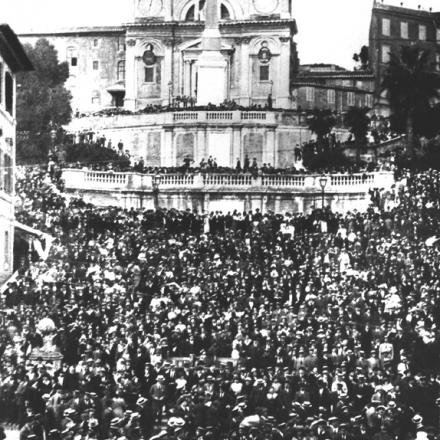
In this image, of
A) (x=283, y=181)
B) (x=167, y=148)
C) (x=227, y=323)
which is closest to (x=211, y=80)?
(x=167, y=148)

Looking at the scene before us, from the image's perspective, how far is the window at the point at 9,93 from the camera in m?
47.1

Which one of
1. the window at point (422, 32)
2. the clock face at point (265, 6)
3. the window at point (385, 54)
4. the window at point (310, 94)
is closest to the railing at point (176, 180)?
the window at point (422, 32)

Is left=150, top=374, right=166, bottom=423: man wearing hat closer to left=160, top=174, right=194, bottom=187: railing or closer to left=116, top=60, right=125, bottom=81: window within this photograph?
left=160, top=174, right=194, bottom=187: railing

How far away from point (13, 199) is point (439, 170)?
18070 millimetres

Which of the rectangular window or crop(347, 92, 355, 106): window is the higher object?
the rectangular window

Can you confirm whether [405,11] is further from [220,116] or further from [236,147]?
[236,147]

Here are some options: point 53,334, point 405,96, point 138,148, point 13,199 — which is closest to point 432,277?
point 53,334

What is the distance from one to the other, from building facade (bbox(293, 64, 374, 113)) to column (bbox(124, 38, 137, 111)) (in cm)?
1063

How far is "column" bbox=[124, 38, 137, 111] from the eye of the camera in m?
101

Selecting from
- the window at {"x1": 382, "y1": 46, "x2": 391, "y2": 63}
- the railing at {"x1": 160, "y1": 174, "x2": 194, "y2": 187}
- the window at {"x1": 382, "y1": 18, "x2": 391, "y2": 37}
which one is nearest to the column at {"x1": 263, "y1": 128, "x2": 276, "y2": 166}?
the window at {"x1": 382, "y1": 18, "x2": 391, "y2": 37}

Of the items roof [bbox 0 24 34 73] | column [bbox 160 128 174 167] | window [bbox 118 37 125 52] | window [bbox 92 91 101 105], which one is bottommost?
column [bbox 160 128 174 167]

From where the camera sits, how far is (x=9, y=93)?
4772cm

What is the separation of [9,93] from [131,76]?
54.3m

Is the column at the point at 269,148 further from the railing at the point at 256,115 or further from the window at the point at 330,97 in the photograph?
the window at the point at 330,97
